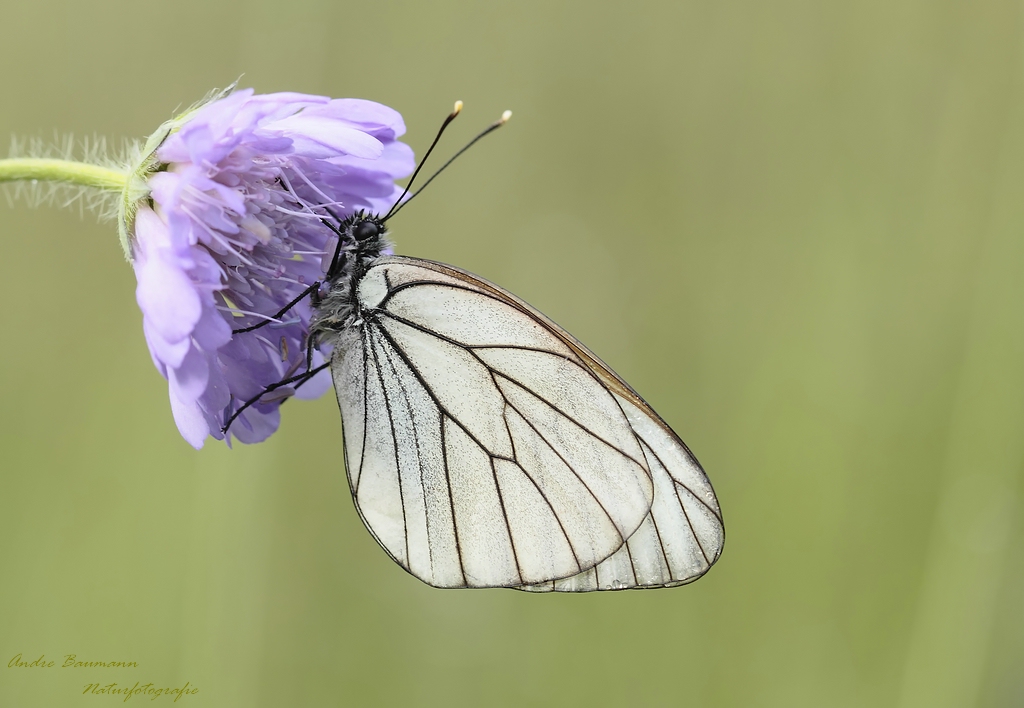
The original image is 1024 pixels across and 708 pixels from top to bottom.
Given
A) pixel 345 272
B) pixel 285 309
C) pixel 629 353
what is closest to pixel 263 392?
pixel 285 309

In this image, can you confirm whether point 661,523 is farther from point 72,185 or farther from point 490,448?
point 72,185

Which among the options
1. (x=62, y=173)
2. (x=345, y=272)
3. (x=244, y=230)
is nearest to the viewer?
(x=62, y=173)

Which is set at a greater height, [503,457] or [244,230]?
[244,230]

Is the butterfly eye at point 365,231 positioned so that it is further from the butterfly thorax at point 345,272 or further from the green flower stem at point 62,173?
the green flower stem at point 62,173

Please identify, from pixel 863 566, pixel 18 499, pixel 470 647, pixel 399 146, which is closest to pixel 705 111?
pixel 863 566

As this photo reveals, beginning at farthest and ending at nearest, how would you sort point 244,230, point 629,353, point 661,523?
point 629,353 → point 661,523 → point 244,230

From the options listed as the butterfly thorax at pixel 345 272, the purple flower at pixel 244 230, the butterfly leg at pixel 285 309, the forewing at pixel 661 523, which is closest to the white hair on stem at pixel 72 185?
the purple flower at pixel 244 230

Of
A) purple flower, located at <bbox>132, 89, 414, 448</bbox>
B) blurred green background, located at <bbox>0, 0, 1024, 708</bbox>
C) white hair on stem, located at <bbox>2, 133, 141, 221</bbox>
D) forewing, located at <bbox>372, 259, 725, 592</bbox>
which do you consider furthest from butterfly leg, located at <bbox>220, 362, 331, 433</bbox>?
blurred green background, located at <bbox>0, 0, 1024, 708</bbox>
